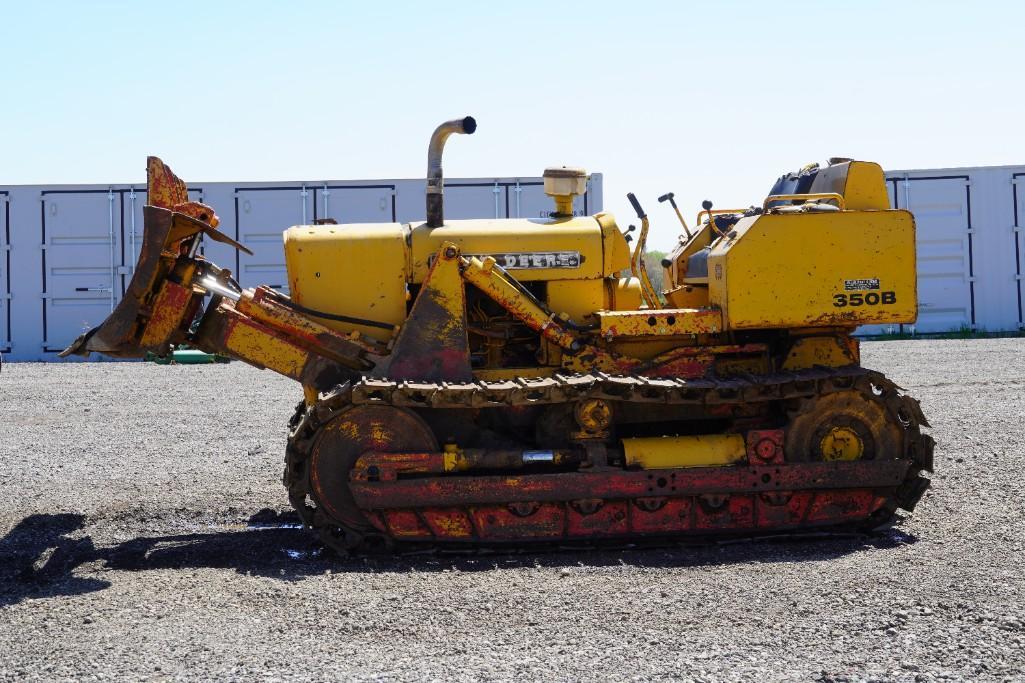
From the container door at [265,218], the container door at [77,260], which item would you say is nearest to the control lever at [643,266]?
the container door at [265,218]

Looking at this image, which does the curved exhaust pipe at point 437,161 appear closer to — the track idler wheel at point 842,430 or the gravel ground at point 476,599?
the gravel ground at point 476,599

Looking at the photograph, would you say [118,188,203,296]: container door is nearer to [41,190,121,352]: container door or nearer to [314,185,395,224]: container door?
[41,190,121,352]: container door

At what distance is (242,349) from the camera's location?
8289mm

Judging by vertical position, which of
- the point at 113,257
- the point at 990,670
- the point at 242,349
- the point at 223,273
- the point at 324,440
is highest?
the point at 113,257

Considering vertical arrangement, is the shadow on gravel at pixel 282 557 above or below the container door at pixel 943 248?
below

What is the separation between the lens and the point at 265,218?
2303 centimetres

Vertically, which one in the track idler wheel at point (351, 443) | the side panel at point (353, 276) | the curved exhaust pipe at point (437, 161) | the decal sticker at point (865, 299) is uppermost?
the curved exhaust pipe at point (437, 161)

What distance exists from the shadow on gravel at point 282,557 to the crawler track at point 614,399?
0.51ft

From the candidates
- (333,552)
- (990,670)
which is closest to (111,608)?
(333,552)

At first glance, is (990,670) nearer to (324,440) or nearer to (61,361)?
(324,440)

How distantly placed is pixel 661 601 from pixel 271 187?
18224 mm

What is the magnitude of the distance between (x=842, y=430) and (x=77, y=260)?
1931cm

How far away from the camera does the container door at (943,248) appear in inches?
974

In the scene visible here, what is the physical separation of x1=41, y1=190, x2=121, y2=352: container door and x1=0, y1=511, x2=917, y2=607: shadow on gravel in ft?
51.7
